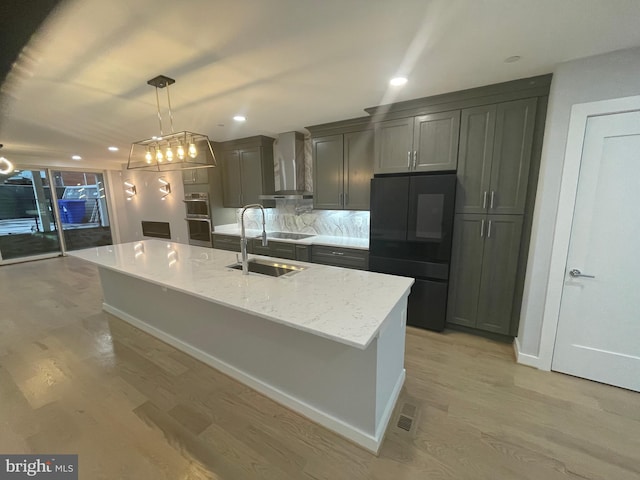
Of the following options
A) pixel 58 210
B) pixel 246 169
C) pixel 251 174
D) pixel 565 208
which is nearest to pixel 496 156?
pixel 565 208

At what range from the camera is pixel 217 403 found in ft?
6.42

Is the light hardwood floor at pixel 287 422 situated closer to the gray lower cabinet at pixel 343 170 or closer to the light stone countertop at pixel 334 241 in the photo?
the light stone countertop at pixel 334 241

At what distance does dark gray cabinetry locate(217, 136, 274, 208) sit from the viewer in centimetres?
429

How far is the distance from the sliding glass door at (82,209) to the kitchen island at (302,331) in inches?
235

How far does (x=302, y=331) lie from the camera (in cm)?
172

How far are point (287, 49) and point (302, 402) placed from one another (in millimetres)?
2439

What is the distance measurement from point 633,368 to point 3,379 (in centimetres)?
522

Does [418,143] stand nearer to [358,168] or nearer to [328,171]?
[358,168]

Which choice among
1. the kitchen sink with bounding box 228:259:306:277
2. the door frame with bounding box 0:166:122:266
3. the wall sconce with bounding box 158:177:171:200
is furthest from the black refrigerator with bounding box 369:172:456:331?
the door frame with bounding box 0:166:122:266

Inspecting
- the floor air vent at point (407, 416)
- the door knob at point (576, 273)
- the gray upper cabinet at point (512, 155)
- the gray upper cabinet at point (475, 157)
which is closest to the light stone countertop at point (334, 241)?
the gray upper cabinet at point (475, 157)

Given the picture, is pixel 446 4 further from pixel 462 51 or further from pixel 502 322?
pixel 502 322

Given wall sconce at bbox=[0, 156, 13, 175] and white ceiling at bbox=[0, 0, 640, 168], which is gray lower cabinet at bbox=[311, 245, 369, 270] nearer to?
white ceiling at bbox=[0, 0, 640, 168]

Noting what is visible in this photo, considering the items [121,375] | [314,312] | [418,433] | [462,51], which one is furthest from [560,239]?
[121,375]

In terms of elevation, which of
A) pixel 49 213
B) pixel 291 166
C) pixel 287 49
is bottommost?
pixel 49 213
